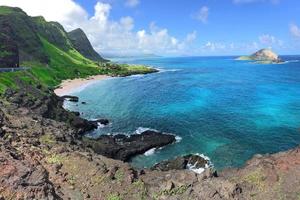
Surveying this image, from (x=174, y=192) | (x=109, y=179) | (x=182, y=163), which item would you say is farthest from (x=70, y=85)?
(x=174, y=192)

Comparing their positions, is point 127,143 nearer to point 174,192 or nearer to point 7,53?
point 174,192

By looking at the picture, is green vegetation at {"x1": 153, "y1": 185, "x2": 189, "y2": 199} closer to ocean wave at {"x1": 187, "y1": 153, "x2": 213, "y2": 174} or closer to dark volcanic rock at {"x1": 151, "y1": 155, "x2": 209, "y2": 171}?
dark volcanic rock at {"x1": 151, "y1": 155, "x2": 209, "y2": 171}

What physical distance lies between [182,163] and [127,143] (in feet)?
53.3

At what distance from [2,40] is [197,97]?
265ft

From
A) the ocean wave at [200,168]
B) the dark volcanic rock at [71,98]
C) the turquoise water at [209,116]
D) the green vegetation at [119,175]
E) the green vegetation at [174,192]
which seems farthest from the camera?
the dark volcanic rock at [71,98]

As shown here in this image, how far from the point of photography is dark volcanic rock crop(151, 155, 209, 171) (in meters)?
58.5

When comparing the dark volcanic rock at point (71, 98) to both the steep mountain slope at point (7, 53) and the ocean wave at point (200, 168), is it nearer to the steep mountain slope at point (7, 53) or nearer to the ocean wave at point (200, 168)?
the steep mountain slope at point (7, 53)

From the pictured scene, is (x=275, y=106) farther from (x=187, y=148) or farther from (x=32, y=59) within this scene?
(x=32, y=59)

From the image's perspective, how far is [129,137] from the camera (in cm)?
7769

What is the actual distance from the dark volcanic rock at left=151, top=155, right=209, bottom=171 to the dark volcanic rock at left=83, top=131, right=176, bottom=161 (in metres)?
9.23

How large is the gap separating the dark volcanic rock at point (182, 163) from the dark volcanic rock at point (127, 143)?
9228 millimetres

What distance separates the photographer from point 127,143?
71875mm

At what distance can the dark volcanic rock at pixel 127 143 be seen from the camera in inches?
2589

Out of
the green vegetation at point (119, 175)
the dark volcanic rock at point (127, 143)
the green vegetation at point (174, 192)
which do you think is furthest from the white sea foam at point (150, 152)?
the green vegetation at point (174, 192)
